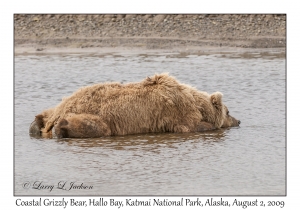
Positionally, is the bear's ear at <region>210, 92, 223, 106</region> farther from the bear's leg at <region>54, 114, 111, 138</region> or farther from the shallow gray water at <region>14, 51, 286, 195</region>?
the bear's leg at <region>54, 114, 111, 138</region>

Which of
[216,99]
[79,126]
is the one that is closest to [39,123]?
[79,126]

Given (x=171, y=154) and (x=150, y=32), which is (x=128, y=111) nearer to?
(x=171, y=154)

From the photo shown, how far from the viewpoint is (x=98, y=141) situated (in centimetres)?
1012

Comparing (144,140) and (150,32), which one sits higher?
(150,32)

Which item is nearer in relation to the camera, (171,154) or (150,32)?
(171,154)

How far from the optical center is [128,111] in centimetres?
1047

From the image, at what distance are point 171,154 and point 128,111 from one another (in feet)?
4.46

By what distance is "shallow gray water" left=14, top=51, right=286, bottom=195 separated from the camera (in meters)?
8.09

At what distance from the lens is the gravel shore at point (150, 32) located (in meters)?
20.1
